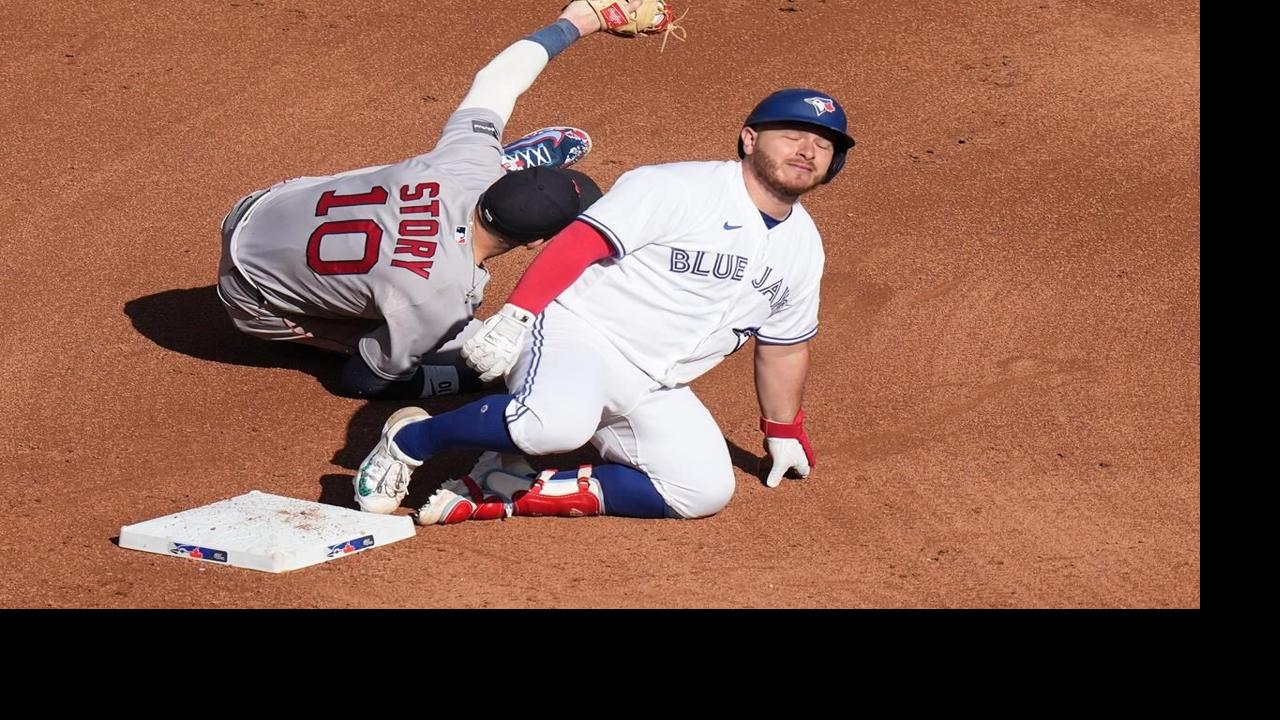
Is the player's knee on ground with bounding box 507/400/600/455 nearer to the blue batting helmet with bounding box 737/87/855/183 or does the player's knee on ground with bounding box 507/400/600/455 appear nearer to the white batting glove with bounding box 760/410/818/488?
the white batting glove with bounding box 760/410/818/488

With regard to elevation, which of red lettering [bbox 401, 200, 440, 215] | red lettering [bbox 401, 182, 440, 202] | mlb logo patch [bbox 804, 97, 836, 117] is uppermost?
mlb logo patch [bbox 804, 97, 836, 117]

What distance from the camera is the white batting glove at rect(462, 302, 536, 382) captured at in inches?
168

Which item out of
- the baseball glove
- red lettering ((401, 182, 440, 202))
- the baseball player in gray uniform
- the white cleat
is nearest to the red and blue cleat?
the baseball player in gray uniform

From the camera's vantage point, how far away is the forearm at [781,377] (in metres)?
4.92

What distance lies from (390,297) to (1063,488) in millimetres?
2448

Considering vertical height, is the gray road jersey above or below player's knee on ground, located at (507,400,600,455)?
above

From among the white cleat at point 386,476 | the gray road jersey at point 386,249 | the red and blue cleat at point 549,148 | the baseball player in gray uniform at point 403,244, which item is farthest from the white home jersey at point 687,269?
the red and blue cleat at point 549,148

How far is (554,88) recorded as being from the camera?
8.46 m

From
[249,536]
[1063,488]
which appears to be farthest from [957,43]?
[249,536]

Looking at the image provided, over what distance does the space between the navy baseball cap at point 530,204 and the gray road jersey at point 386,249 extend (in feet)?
0.61

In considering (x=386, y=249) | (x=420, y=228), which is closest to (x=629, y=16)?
(x=420, y=228)

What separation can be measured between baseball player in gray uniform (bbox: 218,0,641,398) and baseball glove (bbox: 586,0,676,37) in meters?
0.05

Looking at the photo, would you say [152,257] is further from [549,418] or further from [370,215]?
[549,418]

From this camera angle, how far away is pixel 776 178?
449cm
